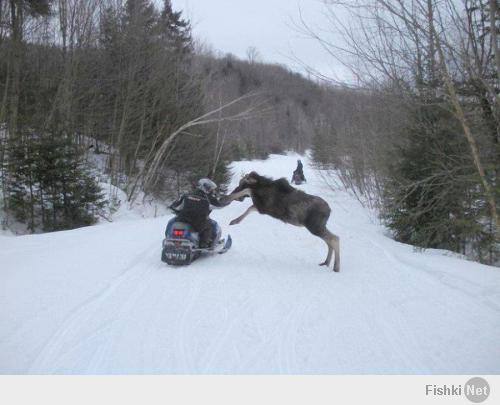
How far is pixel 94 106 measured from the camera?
18.8 meters

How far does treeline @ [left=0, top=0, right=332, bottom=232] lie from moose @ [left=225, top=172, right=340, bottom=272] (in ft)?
25.4

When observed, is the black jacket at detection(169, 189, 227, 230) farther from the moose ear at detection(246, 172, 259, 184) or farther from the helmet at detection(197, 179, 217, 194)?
the moose ear at detection(246, 172, 259, 184)

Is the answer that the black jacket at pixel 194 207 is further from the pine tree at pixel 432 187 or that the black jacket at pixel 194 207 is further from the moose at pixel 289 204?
the pine tree at pixel 432 187

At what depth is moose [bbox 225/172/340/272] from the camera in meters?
6.62

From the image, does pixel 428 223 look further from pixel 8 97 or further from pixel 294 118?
pixel 294 118

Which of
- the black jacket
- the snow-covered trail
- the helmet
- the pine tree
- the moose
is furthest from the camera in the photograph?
the pine tree

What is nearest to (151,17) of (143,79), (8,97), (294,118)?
(143,79)

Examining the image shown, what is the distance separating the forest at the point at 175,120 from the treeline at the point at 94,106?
7 centimetres

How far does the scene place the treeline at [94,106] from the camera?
13.2 m

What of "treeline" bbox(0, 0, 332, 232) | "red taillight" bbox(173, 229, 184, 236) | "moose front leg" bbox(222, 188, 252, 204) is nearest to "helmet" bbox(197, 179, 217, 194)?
"moose front leg" bbox(222, 188, 252, 204)

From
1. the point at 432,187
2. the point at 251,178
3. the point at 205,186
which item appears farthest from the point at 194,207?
the point at 432,187

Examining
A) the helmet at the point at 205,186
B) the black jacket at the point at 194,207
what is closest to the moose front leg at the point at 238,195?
the black jacket at the point at 194,207

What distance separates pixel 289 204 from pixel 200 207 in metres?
1.70

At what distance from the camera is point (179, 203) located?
6.93 m
